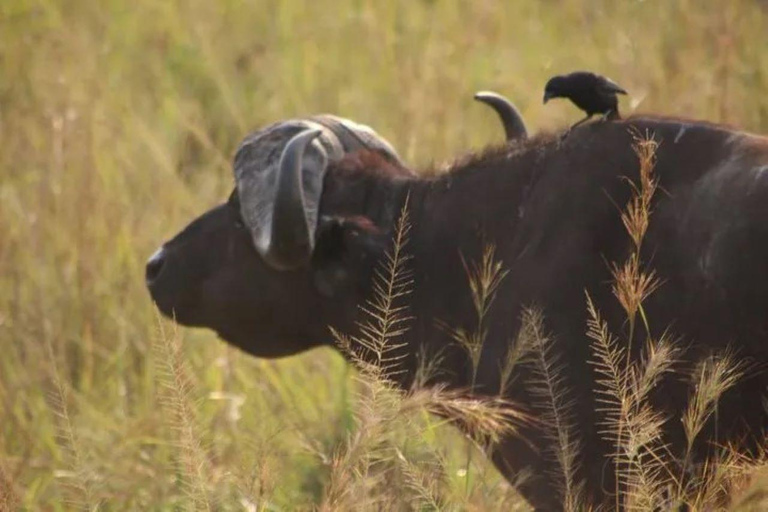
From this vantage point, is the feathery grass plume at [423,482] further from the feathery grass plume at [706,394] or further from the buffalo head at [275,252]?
the buffalo head at [275,252]

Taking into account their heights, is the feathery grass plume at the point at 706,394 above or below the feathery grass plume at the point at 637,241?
below

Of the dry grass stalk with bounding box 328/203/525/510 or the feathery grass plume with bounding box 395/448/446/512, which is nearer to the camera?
the dry grass stalk with bounding box 328/203/525/510

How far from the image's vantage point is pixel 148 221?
793 centimetres

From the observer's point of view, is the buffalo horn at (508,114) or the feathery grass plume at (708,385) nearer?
the feathery grass plume at (708,385)

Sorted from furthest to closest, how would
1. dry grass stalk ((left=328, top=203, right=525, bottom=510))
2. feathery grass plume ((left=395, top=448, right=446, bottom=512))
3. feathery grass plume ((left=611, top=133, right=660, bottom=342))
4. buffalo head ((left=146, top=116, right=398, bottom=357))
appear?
buffalo head ((left=146, top=116, right=398, bottom=357)) → feathery grass plume ((left=611, top=133, right=660, bottom=342)) → feathery grass plume ((left=395, top=448, right=446, bottom=512)) → dry grass stalk ((left=328, top=203, right=525, bottom=510))

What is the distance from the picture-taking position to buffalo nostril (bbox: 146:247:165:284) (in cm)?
587

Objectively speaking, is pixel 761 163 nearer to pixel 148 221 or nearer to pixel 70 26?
pixel 148 221

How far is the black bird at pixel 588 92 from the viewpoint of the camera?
17.1 ft

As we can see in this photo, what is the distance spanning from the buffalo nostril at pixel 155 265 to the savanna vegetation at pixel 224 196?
0.22m

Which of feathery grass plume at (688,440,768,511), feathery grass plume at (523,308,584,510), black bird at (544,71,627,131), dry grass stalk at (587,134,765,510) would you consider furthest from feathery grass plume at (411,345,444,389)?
feathery grass plume at (688,440,768,511)

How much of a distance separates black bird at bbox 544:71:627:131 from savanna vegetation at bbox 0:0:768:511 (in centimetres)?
48

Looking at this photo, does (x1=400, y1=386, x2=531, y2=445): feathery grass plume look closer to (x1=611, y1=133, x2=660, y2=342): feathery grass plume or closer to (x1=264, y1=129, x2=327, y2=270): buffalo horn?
(x1=611, y1=133, x2=660, y2=342): feathery grass plume

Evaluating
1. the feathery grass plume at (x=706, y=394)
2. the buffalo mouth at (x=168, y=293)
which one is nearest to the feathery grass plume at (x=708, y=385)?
the feathery grass plume at (x=706, y=394)

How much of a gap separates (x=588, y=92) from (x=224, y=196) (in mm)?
3264
